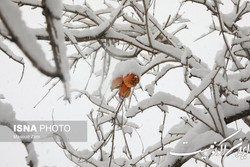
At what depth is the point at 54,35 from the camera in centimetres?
31

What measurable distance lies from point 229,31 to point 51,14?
1.57 meters

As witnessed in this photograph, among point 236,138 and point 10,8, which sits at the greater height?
point 10,8

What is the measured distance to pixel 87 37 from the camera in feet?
3.56

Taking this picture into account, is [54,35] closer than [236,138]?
Yes

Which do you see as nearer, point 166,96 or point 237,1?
point 166,96

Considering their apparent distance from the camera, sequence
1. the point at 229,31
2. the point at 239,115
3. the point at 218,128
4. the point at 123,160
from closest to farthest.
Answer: the point at 218,128 → the point at 239,115 → the point at 229,31 → the point at 123,160

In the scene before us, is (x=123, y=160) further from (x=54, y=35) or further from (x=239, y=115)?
(x=54, y=35)

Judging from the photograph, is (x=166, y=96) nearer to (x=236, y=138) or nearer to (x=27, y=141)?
(x=236, y=138)

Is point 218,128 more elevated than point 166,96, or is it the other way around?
point 166,96

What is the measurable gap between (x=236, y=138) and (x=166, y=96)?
39 centimetres

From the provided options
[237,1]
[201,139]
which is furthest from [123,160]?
[237,1]

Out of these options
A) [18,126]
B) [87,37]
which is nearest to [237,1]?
[87,37]

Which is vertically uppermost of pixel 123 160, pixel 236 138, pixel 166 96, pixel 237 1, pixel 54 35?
pixel 237 1

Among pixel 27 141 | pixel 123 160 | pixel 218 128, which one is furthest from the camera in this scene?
pixel 123 160
